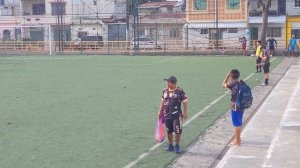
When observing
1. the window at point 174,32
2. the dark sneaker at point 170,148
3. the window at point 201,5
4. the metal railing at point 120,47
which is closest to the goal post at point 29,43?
the metal railing at point 120,47

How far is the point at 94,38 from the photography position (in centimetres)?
4769

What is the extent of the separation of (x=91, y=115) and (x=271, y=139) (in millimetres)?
4544

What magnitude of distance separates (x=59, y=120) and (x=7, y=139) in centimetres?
217

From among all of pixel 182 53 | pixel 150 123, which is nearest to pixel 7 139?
pixel 150 123

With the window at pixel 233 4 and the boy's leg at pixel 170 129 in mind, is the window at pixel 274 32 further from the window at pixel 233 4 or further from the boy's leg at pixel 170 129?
the boy's leg at pixel 170 129

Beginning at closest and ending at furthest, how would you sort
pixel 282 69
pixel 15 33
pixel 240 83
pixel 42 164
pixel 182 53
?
pixel 42 164
pixel 240 83
pixel 282 69
pixel 182 53
pixel 15 33

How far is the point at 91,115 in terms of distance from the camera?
1336cm

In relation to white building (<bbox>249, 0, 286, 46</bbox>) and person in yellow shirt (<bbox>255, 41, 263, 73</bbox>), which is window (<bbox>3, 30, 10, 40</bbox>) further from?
person in yellow shirt (<bbox>255, 41, 263, 73</bbox>)

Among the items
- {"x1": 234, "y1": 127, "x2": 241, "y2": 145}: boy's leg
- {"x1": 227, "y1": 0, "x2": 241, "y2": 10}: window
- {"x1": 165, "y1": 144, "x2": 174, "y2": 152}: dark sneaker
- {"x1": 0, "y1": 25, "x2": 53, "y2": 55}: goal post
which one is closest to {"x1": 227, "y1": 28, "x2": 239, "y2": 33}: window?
{"x1": 227, "y1": 0, "x2": 241, "y2": 10}: window

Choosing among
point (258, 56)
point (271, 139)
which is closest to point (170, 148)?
point (271, 139)

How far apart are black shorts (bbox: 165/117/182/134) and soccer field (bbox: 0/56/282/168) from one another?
404 mm

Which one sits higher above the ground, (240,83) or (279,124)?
(240,83)

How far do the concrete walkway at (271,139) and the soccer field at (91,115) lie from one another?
3.12 feet

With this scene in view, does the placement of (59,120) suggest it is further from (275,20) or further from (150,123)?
(275,20)
